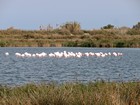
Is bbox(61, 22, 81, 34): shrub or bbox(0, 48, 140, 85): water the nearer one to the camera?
bbox(0, 48, 140, 85): water

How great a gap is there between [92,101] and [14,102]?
151cm

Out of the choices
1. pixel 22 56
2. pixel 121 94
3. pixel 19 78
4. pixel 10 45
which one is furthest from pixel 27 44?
pixel 121 94

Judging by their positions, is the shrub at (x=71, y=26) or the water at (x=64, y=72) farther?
the shrub at (x=71, y=26)

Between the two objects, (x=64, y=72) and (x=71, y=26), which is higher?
(x=71, y=26)

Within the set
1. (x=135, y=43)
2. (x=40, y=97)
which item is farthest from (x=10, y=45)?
A: (x=40, y=97)

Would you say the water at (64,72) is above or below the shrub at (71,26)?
below

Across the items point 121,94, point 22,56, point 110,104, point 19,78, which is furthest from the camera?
point 22,56

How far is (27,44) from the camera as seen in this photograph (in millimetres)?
57125

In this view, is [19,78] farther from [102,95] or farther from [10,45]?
[10,45]

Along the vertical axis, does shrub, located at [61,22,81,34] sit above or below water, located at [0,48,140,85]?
above

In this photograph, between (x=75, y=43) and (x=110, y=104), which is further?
(x=75, y=43)

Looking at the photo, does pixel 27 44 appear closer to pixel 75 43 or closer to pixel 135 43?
pixel 75 43

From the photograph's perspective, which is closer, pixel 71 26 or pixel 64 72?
pixel 64 72

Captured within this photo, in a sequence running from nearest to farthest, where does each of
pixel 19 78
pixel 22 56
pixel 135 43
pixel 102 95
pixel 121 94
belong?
1. pixel 102 95
2. pixel 121 94
3. pixel 19 78
4. pixel 22 56
5. pixel 135 43
